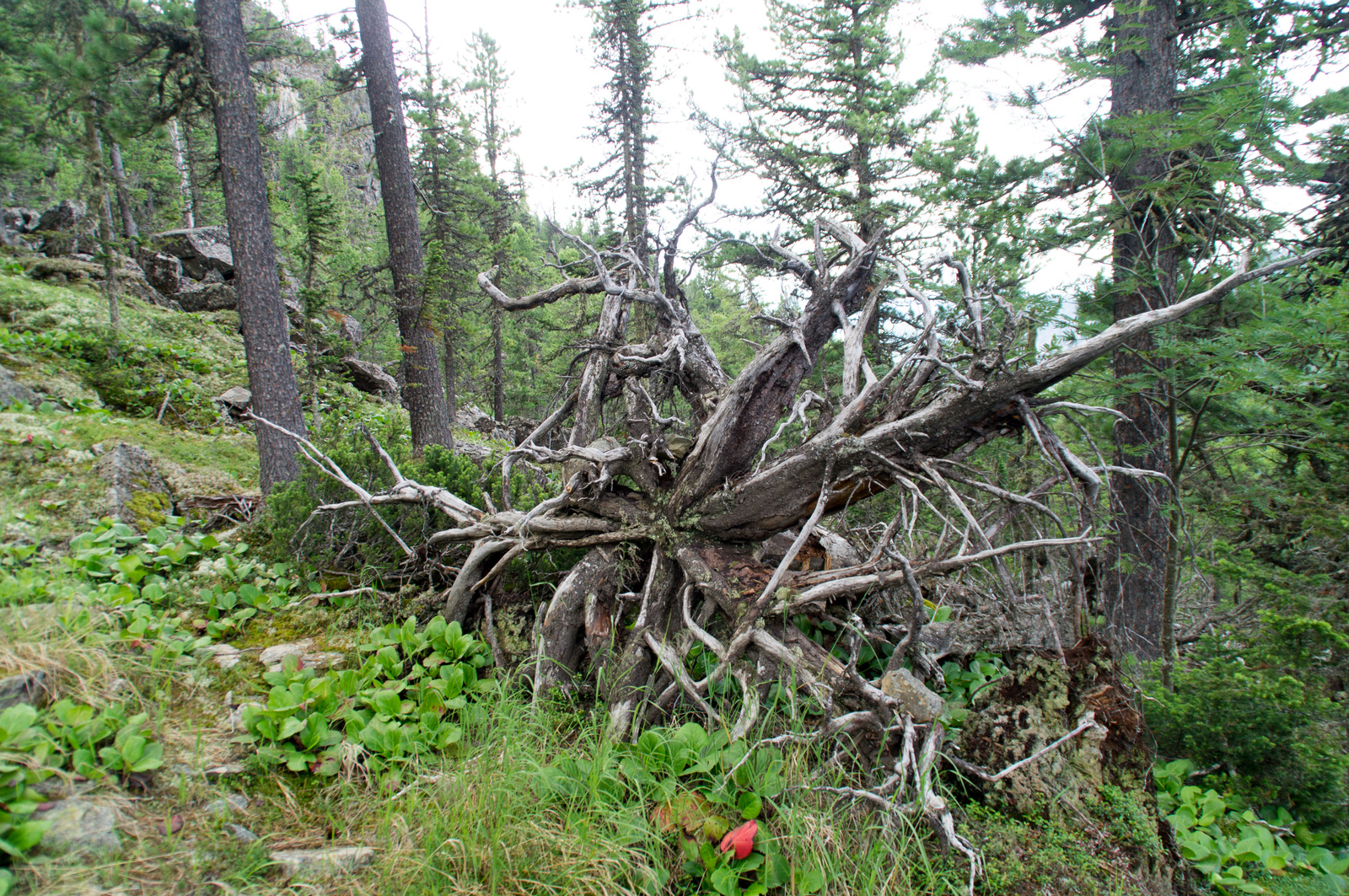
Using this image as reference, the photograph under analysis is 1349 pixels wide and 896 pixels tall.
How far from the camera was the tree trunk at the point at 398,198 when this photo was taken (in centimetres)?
750

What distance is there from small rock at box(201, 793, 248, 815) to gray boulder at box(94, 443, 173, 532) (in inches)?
118

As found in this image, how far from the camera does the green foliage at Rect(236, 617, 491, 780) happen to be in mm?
2674

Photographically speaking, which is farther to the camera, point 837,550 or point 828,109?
point 828,109

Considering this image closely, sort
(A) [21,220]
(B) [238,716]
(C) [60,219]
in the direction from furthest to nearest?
(A) [21,220]
(C) [60,219]
(B) [238,716]

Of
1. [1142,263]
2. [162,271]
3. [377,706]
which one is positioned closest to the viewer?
[377,706]

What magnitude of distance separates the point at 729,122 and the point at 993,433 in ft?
28.7

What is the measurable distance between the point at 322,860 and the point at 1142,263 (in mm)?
7320

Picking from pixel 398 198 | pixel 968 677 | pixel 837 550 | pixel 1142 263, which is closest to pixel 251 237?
pixel 398 198

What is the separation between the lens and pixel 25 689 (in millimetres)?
2217

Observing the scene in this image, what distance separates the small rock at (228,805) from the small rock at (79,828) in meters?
0.32

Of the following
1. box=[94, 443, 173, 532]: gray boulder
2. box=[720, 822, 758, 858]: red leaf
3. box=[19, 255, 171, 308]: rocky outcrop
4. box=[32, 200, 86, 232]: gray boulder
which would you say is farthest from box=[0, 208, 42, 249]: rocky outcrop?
box=[720, 822, 758, 858]: red leaf

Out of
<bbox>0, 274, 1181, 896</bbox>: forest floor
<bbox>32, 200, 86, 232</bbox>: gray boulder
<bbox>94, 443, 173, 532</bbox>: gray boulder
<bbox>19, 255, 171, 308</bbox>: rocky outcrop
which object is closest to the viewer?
<bbox>0, 274, 1181, 896</bbox>: forest floor

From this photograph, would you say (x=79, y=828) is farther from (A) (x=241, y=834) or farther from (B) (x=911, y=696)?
Answer: (B) (x=911, y=696)

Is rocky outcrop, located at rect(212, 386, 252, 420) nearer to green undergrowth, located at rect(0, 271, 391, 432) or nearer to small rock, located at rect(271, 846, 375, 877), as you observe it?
green undergrowth, located at rect(0, 271, 391, 432)
